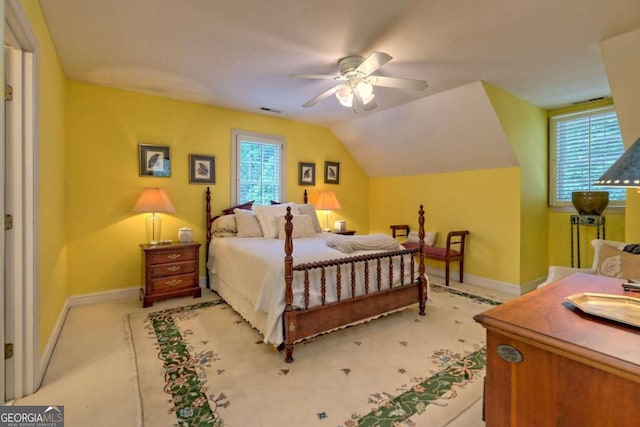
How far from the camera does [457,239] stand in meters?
4.55

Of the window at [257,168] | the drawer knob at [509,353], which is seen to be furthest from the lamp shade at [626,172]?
the window at [257,168]

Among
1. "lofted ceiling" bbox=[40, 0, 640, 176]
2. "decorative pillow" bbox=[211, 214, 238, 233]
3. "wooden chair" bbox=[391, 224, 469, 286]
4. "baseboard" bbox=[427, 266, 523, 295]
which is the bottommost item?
"baseboard" bbox=[427, 266, 523, 295]

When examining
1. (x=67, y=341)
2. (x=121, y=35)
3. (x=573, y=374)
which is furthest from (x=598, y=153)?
(x=67, y=341)

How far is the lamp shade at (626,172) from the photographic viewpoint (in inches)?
38.2

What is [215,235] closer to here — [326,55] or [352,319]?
[352,319]

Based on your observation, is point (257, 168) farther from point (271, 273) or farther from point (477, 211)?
point (477, 211)

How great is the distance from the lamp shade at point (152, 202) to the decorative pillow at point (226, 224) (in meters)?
0.66

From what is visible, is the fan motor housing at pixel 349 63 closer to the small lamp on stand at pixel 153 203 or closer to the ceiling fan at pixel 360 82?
the ceiling fan at pixel 360 82

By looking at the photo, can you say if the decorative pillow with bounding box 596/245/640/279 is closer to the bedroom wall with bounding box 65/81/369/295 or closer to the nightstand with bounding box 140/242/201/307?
the nightstand with bounding box 140/242/201/307

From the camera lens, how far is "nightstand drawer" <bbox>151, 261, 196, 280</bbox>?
134 inches

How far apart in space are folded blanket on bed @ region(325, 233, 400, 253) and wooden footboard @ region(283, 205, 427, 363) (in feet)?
0.34

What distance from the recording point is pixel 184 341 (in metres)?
2.59

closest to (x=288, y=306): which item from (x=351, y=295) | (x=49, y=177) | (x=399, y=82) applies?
(x=351, y=295)

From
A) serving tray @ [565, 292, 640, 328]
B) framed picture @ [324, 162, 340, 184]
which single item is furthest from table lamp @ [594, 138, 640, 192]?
framed picture @ [324, 162, 340, 184]
